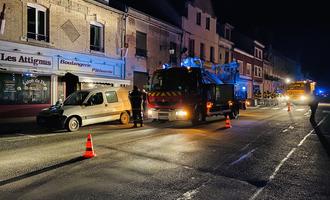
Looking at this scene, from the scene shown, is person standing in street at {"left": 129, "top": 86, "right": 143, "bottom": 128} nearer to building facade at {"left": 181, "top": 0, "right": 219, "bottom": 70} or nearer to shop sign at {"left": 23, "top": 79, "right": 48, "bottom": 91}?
shop sign at {"left": 23, "top": 79, "right": 48, "bottom": 91}

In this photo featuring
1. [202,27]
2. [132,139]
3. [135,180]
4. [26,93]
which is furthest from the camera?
[202,27]

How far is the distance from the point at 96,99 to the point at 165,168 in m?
8.28

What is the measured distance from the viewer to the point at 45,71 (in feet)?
58.3

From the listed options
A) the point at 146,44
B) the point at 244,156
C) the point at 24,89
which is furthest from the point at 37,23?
the point at 244,156

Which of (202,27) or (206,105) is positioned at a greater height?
(202,27)

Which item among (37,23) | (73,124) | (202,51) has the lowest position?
(73,124)

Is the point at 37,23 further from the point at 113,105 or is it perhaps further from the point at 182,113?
the point at 182,113

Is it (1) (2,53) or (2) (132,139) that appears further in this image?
(1) (2,53)

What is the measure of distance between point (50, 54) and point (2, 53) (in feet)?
9.13

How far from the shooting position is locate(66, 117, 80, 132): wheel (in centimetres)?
1345

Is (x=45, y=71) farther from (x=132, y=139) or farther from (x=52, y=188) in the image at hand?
(x=52, y=188)

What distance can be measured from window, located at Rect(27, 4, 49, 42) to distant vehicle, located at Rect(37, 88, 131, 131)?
4819mm

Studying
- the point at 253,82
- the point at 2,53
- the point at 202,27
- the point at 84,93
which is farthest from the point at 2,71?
the point at 253,82

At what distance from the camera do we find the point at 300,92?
4300cm
